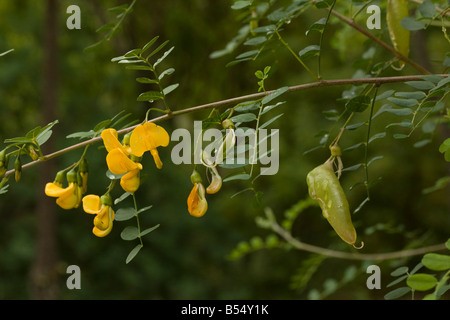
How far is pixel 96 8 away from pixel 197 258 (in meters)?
1.33

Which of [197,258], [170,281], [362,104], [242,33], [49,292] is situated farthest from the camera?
[197,258]

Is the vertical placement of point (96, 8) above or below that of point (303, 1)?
above

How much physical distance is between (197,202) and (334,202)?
101mm

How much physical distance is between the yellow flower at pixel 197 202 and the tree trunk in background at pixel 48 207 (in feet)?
4.99

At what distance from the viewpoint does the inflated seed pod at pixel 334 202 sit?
1.32 feet

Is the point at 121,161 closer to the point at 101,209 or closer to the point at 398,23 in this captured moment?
the point at 101,209

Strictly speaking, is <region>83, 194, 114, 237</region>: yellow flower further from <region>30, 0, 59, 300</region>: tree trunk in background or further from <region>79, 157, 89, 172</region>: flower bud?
<region>30, 0, 59, 300</region>: tree trunk in background

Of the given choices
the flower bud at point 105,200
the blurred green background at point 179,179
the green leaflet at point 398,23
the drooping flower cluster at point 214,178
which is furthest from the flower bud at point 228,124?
the blurred green background at point 179,179

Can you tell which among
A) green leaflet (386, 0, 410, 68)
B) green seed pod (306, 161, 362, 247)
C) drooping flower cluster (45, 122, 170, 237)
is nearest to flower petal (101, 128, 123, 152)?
drooping flower cluster (45, 122, 170, 237)

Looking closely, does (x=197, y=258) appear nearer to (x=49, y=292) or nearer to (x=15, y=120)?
(x=49, y=292)

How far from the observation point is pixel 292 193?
2.72 meters

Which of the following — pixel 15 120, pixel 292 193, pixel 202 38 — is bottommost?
pixel 292 193

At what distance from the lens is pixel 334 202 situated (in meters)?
0.40

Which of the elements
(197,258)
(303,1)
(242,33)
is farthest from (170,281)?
(303,1)
